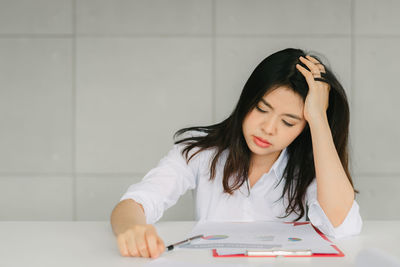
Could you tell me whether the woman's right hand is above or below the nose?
below

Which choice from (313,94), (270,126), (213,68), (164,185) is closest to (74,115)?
(213,68)

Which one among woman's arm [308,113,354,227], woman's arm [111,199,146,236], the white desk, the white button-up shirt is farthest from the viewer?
the white button-up shirt

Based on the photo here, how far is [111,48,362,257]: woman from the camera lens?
1.33 metres

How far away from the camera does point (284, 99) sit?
56.8 inches

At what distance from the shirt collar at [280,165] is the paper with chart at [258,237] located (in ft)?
1.22

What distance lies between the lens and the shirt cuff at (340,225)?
1198mm

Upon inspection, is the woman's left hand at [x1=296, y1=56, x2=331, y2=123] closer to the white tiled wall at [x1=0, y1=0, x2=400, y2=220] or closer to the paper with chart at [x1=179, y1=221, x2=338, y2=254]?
the paper with chart at [x1=179, y1=221, x2=338, y2=254]

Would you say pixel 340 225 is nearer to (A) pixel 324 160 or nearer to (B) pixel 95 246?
(A) pixel 324 160

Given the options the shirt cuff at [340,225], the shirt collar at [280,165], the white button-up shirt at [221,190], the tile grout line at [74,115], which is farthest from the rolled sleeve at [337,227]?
the tile grout line at [74,115]

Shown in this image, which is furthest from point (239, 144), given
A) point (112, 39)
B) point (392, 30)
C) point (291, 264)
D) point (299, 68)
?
point (392, 30)

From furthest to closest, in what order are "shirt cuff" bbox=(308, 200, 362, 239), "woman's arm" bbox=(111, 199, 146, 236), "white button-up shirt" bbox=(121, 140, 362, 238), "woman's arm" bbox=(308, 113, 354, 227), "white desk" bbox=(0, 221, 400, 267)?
"white button-up shirt" bbox=(121, 140, 362, 238)
"woman's arm" bbox=(308, 113, 354, 227)
"shirt cuff" bbox=(308, 200, 362, 239)
"woman's arm" bbox=(111, 199, 146, 236)
"white desk" bbox=(0, 221, 400, 267)

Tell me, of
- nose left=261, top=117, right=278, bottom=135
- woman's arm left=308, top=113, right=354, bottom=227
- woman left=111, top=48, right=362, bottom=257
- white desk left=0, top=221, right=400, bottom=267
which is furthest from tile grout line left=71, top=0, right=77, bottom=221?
woman's arm left=308, top=113, right=354, bottom=227

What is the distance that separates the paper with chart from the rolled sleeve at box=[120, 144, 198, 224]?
0.16m

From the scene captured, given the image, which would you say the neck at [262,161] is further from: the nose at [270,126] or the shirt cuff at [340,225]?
the shirt cuff at [340,225]
